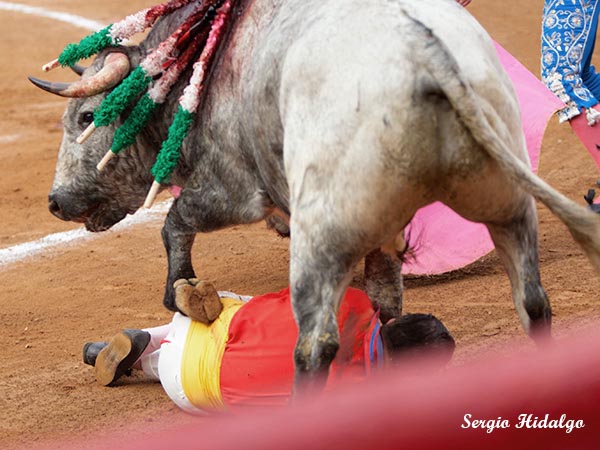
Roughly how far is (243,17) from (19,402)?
6.17 feet

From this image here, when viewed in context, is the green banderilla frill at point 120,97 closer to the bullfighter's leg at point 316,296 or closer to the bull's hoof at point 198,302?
the bull's hoof at point 198,302

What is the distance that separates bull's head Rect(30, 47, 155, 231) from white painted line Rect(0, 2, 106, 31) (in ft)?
23.1

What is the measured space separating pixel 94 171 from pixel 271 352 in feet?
5.29

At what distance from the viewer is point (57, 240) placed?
7.18 meters

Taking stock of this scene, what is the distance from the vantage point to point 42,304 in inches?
233

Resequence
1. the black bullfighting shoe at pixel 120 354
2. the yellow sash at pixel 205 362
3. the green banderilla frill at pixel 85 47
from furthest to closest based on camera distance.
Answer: the green banderilla frill at pixel 85 47 < the black bullfighting shoe at pixel 120 354 < the yellow sash at pixel 205 362

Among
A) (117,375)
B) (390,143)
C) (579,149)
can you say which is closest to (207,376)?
(117,375)

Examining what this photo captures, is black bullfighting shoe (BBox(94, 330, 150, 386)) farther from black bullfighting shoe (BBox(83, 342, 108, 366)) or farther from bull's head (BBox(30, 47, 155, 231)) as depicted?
bull's head (BBox(30, 47, 155, 231))

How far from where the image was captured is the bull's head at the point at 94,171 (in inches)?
193

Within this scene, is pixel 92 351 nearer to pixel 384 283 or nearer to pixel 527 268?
pixel 384 283

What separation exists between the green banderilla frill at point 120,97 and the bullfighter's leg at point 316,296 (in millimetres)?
1507

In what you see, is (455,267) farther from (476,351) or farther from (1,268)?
(1,268)

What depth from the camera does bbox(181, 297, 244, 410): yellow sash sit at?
3969mm

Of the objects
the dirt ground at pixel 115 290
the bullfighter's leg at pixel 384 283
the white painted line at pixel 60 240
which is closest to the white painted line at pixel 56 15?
the dirt ground at pixel 115 290
